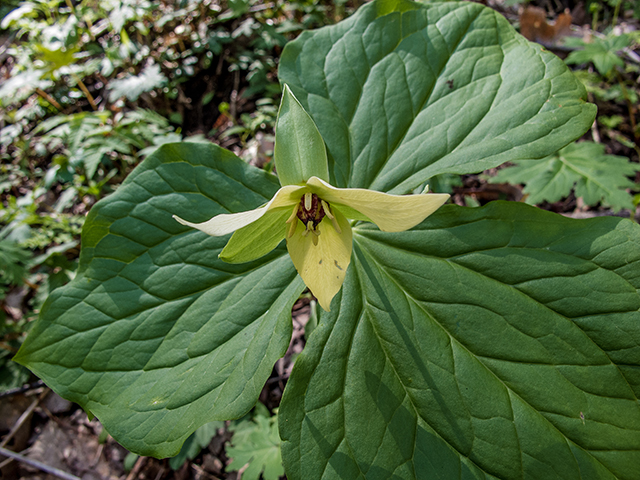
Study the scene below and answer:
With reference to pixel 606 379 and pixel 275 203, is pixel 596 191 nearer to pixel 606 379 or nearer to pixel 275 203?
pixel 606 379

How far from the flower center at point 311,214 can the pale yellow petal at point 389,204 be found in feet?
0.19

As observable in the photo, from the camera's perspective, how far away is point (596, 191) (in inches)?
84.7

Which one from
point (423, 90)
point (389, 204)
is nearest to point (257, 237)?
point (389, 204)

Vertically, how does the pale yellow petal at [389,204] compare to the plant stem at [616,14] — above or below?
above

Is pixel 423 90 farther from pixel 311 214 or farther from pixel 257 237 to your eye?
pixel 257 237

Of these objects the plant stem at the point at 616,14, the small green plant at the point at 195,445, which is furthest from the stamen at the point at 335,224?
the plant stem at the point at 616,14

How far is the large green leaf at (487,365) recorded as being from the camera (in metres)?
1.11

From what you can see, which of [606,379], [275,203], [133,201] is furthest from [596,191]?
[133,201]

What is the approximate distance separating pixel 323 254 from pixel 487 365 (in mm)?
620

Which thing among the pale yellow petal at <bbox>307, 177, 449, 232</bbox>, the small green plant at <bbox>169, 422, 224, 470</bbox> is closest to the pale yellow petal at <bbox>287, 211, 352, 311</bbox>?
the pale yellow petal at <bbox>307, 177, 449, 232</bbox>

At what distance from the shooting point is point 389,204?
885 mm

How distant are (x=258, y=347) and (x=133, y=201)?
0.75 meters

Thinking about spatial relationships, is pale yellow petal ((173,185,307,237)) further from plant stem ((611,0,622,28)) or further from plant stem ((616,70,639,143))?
plant stem ((611,0,622,28))

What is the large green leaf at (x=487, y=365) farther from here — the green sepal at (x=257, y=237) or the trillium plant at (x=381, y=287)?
the green sepal at (x=257, y=237)
